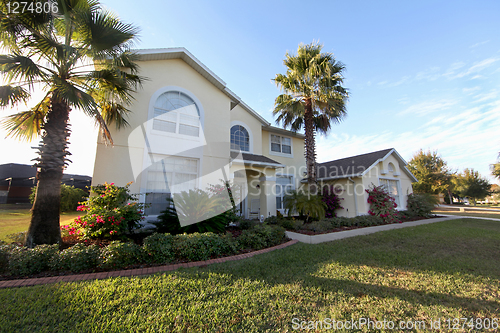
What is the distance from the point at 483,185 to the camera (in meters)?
34.1

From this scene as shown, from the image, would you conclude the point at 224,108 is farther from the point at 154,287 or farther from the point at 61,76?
the point at 154,287

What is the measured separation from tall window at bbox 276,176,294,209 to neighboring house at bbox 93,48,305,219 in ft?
6.41

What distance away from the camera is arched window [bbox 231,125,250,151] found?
502 inches

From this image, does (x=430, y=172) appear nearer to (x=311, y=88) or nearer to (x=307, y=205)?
(x=311, y=88)

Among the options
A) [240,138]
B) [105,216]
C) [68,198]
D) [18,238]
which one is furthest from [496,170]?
[68,198]

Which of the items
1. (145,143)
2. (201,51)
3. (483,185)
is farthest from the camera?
(483,185)

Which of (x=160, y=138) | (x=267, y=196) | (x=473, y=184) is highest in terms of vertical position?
(x=160, y=138)

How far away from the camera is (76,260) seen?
14.0 feet

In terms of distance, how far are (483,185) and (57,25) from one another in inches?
2151

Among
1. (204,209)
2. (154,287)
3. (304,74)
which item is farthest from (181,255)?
(304,74)

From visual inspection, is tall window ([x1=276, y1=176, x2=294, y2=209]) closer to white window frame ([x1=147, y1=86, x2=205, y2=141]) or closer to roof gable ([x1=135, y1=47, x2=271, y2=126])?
roof gable ([x1=135, y1=47, x2=271, y2=126])

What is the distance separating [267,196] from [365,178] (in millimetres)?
6957
